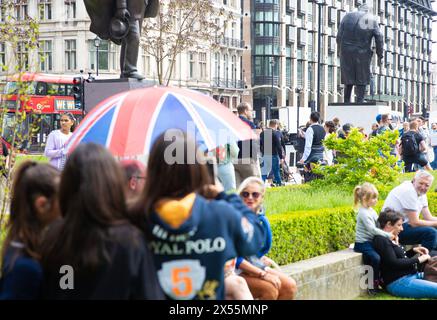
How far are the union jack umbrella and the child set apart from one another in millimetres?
3328

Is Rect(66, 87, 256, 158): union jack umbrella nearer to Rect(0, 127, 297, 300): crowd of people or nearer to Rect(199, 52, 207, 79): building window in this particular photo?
Rect(0, 127, 297, 300): crowd of people

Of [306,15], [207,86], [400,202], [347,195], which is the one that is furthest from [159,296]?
[306,15]

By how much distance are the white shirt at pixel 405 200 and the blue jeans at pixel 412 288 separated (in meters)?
1.18

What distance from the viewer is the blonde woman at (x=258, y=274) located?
21.1ft

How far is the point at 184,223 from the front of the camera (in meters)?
4.11

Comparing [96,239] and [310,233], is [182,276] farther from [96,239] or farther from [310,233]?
[310,233]

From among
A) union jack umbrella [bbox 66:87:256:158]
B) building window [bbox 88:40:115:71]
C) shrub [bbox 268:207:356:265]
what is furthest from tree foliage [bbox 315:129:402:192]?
building window [bbox 88:40:115:71]

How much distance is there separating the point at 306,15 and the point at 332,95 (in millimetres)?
8897

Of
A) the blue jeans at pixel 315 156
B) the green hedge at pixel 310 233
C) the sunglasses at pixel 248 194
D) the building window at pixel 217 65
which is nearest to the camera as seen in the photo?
the sunglasses at pixel 248 194

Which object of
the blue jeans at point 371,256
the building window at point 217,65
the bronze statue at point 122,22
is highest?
the building window at point 217,65

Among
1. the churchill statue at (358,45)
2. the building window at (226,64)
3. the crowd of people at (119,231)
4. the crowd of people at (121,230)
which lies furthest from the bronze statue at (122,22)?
the building window at (226,64)

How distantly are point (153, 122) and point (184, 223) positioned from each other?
166cm

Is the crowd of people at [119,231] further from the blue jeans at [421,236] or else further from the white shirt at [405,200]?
the blue jeans at [421,236]
